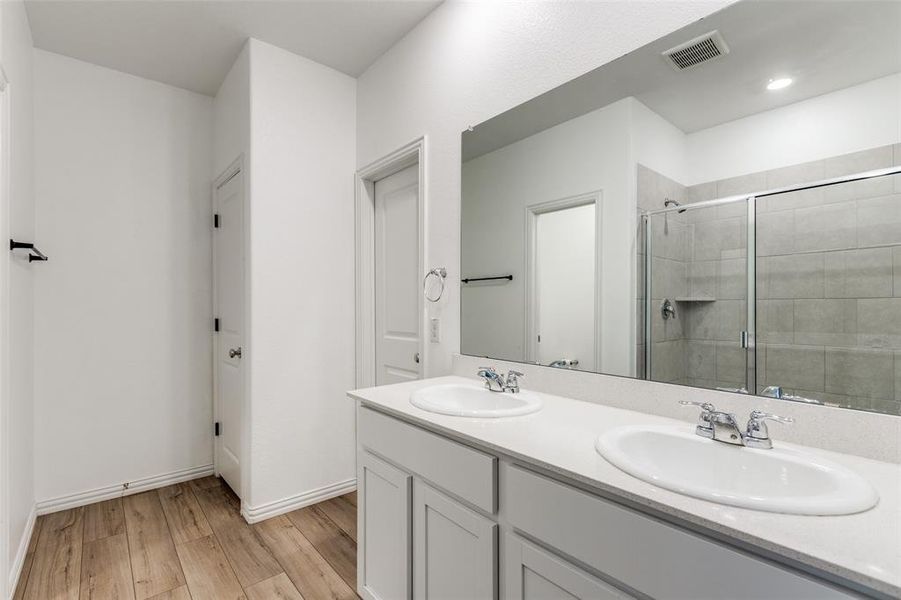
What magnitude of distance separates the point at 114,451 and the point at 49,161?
1.76 m

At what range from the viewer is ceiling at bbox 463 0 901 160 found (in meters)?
1.02

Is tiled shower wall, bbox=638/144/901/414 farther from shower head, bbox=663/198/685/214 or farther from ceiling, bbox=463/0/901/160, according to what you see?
ceiling, bbox=463/0/901/160

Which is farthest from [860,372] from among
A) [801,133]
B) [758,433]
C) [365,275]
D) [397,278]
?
[365,275]

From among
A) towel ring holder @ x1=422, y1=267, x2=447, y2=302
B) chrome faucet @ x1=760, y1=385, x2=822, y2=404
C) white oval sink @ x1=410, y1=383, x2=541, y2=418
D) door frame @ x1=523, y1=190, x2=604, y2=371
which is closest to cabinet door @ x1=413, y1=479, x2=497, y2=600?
white oval sink @ x1=410, y1=383, x2=541, y2=418

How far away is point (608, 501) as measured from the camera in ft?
2.95

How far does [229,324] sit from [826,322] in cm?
289

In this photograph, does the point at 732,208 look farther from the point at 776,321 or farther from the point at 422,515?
the point at 422,515

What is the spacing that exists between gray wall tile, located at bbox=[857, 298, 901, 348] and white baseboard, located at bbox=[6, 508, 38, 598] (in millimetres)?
2956

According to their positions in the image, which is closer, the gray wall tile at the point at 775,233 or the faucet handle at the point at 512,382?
the gray wall tile at the point at 775,233

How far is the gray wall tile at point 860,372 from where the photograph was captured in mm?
980

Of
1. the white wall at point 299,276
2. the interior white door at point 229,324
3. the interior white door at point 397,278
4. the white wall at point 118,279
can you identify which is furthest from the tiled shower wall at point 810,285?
the white wall at point 118,279

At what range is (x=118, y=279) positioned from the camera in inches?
108

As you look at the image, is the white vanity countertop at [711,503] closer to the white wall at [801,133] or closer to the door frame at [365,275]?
the white wall at [801,133]

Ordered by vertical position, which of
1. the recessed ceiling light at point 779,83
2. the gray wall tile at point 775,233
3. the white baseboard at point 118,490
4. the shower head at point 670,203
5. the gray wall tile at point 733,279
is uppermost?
the recessed ceiling light at point 779,83
